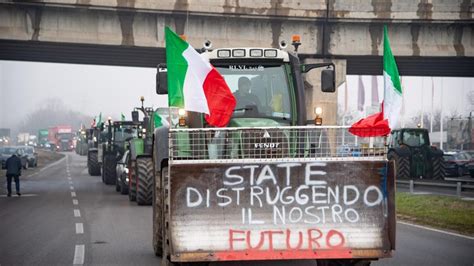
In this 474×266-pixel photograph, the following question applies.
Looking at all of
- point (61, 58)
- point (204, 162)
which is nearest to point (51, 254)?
point (204, 162)

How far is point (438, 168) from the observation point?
37562 mm

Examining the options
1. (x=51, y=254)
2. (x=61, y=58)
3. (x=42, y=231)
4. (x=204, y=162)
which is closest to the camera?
(x=204, y=162)

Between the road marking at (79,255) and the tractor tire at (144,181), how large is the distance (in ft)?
27.9

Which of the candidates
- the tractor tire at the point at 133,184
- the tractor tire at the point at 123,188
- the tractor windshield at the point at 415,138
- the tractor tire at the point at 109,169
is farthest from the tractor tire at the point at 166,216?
the tractor windshield at the point at 415,138

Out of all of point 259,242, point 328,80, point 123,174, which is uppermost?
point 328,80

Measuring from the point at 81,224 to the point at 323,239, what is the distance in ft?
31.6

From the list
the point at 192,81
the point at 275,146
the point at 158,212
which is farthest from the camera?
the point at 158,212

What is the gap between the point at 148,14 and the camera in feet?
112

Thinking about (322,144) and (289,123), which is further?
(289,123)

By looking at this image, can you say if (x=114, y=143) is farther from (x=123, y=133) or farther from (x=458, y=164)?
(x=458, y=164)

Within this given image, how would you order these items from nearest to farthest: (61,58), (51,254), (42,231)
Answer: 1. (51,254)
2. (42,231)
3. (61,58)

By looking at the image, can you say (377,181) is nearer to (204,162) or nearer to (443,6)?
(204,162)

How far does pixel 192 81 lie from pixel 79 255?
4356 mm

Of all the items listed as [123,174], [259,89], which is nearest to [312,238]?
[259,89]
